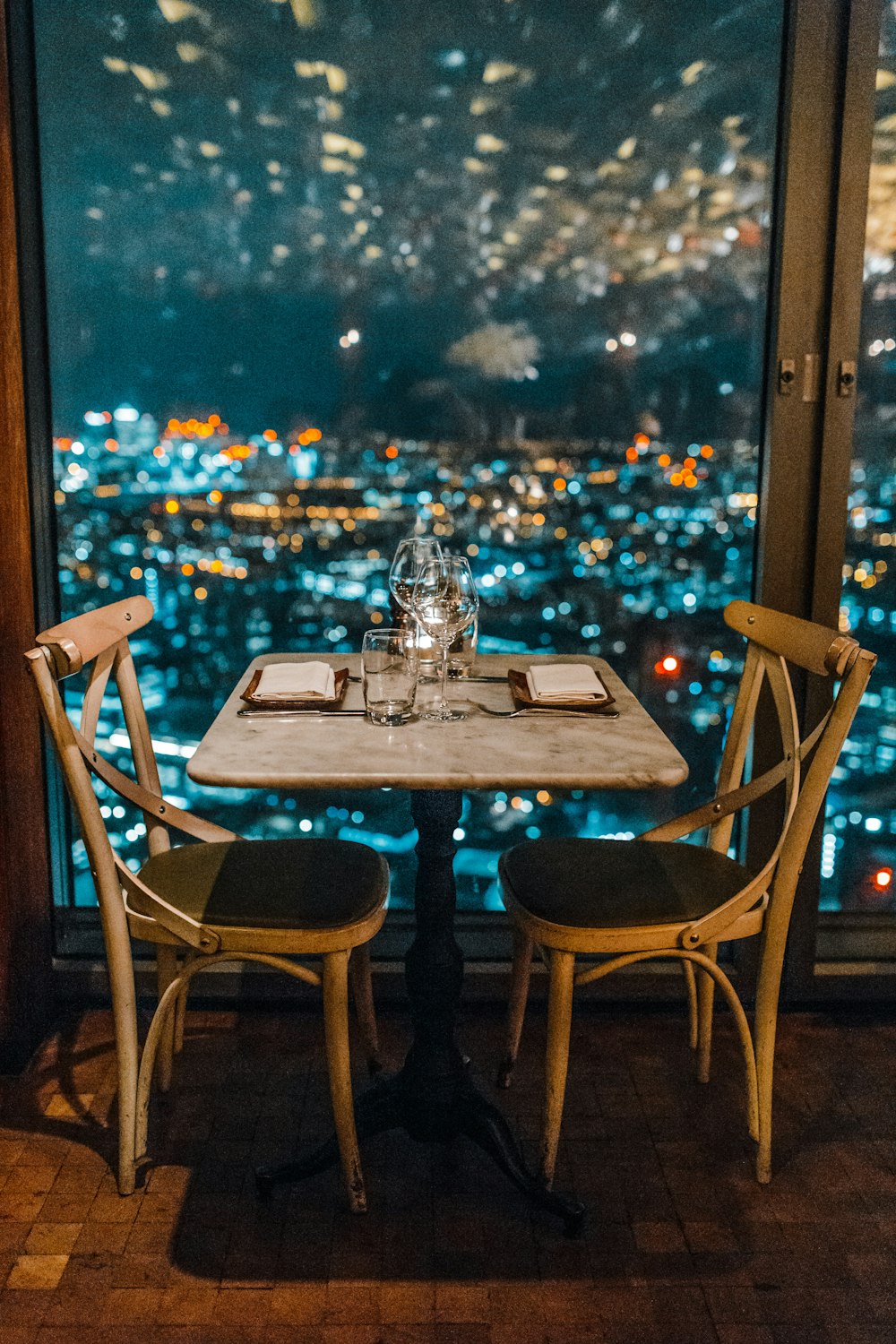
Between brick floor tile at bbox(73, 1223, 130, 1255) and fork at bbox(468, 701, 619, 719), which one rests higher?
fork at bbox(468, 701, 619, 719)

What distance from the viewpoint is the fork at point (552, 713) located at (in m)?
1.91

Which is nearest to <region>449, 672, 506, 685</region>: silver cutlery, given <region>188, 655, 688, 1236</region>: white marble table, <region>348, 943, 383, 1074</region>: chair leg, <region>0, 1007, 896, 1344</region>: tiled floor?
<region>188, 655, 688, 1236</region>: white marble table

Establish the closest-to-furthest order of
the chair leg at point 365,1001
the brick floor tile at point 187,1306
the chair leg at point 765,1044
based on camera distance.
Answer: the brick floor tile at point 187,1306 → the chair leg at point 765,1044 → the chair leg at point 365,1001

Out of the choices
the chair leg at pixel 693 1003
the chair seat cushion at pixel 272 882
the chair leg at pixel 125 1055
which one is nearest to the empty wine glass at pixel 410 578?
the chair seat cushion at pixel 272 882

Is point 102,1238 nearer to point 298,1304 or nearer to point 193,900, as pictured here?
point 298,1304

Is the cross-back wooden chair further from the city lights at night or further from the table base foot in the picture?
the city lights at night

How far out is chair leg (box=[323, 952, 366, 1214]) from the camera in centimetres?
188

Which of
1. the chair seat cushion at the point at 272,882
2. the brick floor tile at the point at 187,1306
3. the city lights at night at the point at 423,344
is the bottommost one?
the brick floor tile at the point at 187,1306

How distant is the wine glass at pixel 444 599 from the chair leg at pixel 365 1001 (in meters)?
0.60

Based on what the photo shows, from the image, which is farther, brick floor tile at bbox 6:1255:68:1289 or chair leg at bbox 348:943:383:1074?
chair leg at bbox 348:943:383:1074

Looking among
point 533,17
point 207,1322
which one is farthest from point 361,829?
point 533,17

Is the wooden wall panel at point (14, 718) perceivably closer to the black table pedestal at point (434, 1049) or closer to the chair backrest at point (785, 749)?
the black table pedestal at point (434, 1049)

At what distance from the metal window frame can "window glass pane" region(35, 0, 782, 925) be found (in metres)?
0.08

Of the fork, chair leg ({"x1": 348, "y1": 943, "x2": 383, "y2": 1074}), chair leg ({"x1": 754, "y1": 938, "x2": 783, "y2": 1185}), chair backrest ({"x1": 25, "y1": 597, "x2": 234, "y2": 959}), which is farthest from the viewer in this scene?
chair leg ({"x1": 348, "y1": 943, "x2": 383, "y2": 1074})
